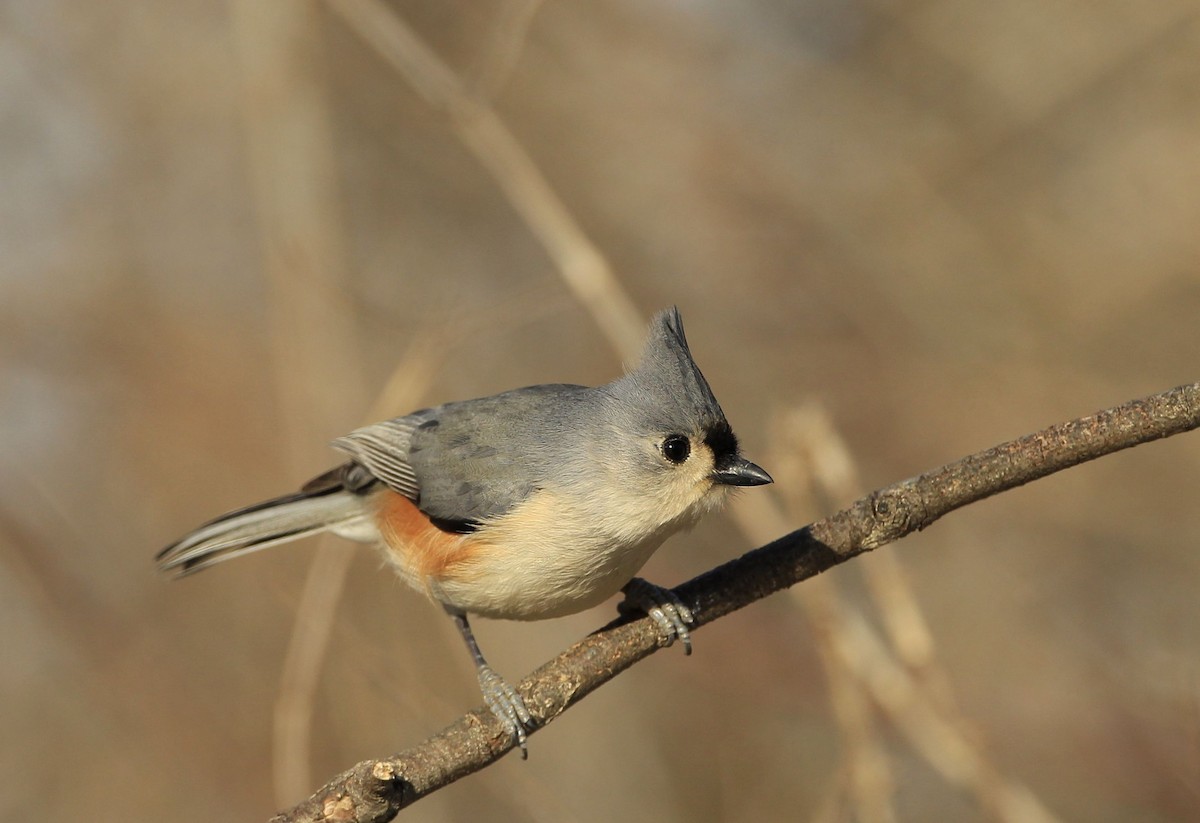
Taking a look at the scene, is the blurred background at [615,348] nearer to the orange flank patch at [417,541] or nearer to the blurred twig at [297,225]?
the blurred twig at [297,225]

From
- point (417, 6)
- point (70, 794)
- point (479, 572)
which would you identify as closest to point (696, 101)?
point (417, 6)

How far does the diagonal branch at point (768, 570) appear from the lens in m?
2.14

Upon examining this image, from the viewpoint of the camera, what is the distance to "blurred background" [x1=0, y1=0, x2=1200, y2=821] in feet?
17.3

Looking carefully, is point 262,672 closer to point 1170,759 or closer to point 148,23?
point 148,23

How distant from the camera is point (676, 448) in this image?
3.03m

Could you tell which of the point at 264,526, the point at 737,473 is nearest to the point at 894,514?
the point at 737,473

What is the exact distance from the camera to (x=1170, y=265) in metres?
5.80

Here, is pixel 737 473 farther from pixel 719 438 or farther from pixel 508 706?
pixel 508 706

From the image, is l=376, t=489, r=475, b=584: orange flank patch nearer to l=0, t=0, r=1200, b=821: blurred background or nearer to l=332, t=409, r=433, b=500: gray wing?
l=332, t=409, r=433, b=500: gray wing

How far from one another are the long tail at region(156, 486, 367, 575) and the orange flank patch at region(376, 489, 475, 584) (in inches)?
6.7

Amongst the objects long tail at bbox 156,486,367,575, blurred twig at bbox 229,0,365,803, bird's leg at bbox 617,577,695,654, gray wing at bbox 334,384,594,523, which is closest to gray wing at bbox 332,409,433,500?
gray wing at bbox 334,384,594,523

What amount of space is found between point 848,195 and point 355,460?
157 inches

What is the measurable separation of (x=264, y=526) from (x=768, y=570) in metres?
2.00

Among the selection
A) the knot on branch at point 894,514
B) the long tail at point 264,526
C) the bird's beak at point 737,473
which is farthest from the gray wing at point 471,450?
the knot on branch at point 894,514
